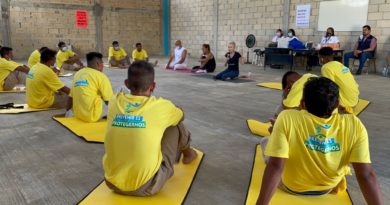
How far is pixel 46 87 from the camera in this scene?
4375 millimetres

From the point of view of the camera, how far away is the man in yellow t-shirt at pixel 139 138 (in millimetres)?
1902

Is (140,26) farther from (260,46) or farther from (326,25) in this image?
(326,25)

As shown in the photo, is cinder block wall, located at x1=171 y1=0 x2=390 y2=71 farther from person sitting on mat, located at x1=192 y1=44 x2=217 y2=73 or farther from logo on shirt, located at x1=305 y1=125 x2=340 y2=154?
logo on shirt, located at x1=305 y1=125 x2=340 y2=154

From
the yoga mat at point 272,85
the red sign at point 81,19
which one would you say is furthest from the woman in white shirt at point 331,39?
the red sign at point 81,19

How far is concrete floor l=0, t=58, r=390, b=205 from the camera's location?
2217 mm

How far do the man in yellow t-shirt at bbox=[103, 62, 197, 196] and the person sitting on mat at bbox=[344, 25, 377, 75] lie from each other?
7.71m

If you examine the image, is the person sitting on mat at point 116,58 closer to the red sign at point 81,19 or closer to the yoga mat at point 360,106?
the red sign at point 81,19

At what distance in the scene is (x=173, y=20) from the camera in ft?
51.0

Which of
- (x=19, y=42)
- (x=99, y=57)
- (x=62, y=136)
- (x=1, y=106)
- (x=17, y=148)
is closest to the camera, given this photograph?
(x=17, y=148)

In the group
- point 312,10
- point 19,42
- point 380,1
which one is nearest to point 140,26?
point 19,42

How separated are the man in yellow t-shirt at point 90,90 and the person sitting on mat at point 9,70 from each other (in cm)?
249

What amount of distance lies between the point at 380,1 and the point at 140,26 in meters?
9.91

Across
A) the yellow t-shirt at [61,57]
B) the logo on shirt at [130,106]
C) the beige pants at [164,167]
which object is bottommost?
the beige pants at [164,167]

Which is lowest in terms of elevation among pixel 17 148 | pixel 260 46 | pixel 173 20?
pixel 17 148
